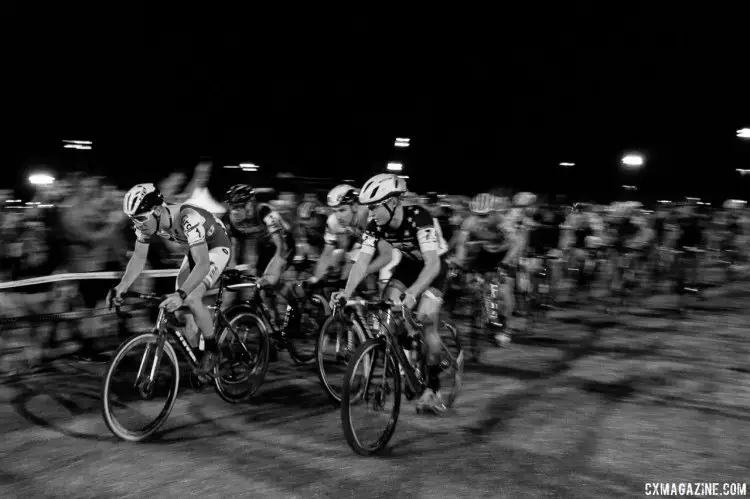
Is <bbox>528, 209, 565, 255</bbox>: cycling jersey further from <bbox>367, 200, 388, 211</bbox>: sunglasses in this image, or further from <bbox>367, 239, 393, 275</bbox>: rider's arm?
<bbox>367, 200, 388, 211</bbox>: sunglasses

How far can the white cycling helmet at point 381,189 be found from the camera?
5.50m

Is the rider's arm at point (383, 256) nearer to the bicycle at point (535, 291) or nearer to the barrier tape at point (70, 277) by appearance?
the barrier tape at point (70, 277)

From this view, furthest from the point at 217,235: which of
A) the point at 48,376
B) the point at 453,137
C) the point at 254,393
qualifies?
the point at 453,137

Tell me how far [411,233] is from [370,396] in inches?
58.6

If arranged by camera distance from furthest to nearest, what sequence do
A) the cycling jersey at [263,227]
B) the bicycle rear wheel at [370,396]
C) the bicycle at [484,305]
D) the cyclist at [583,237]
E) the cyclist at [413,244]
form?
the cyclist at [583,237]
the bicycle at [484,305]
the cycling jersey at [263,227]
the cyclist at [413,244]
the bicycle rear wheel at [370,396]

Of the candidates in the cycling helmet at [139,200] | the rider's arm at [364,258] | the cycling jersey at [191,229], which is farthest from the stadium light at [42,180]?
the rider's arm at [364,258]

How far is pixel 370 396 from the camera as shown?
4.99 m

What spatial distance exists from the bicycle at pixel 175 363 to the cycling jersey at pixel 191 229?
0.48 metres

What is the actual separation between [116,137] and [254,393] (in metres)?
27.6

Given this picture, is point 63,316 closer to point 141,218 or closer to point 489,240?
point 141,218

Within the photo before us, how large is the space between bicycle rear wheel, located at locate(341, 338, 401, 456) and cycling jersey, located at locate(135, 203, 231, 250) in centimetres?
172

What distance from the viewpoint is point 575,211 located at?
14742 mm

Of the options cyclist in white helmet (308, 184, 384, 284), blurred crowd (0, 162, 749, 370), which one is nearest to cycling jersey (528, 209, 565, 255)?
blurred crowd (0, 162, 749, 370)

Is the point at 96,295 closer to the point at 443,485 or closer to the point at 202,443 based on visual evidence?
the point at 202,443
